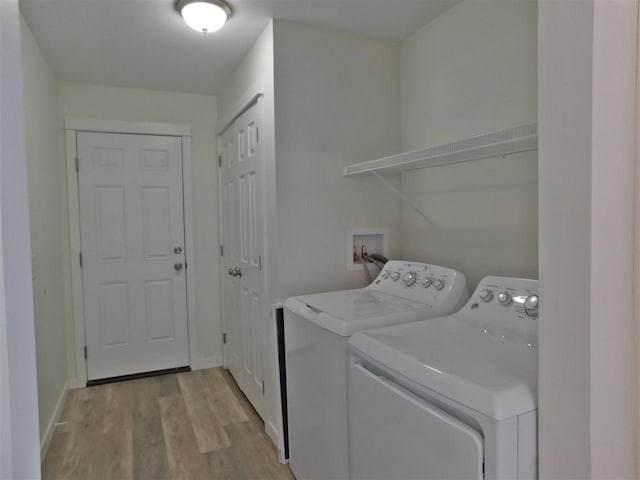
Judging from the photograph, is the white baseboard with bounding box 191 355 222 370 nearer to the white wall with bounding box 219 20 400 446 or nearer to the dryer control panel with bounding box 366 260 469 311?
the white wall with bounding box 219 20 400 446

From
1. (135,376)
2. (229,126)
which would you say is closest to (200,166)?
(229,126)

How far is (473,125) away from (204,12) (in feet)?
4.33

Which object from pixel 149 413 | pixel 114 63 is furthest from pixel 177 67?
pixel 149 413

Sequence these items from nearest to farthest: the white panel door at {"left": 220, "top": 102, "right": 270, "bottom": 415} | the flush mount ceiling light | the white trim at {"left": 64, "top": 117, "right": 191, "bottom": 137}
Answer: the flush mount ceiling light → the white panel door at {"left": 220, "top": 102, "right": 270, "bottom": 415} → the white trim at {"left": 64, "top": 117, "right": 191, "bottom": 137}

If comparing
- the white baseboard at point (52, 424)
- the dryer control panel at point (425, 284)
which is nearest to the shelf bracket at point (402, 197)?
the dryer control panel at point (425, 284)

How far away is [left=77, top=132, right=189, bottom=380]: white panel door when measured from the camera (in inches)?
121

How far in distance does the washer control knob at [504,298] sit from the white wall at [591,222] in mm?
546

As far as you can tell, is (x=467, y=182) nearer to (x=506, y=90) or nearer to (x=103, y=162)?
(x=506, y=90)

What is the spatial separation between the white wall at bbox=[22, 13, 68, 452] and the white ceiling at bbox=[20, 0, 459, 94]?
0.19 metres

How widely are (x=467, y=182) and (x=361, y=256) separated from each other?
2.28 ft

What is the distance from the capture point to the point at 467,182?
1960 mm

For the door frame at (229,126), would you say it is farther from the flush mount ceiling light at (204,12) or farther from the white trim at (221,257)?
the flush mount ceiling light at (204,12)

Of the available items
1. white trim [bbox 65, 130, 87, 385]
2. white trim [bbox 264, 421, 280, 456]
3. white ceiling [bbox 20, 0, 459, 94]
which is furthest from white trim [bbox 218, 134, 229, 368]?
white trim [bbox 264, 421, 280, 456]

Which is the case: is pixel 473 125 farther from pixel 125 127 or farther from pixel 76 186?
pixel 76 186
